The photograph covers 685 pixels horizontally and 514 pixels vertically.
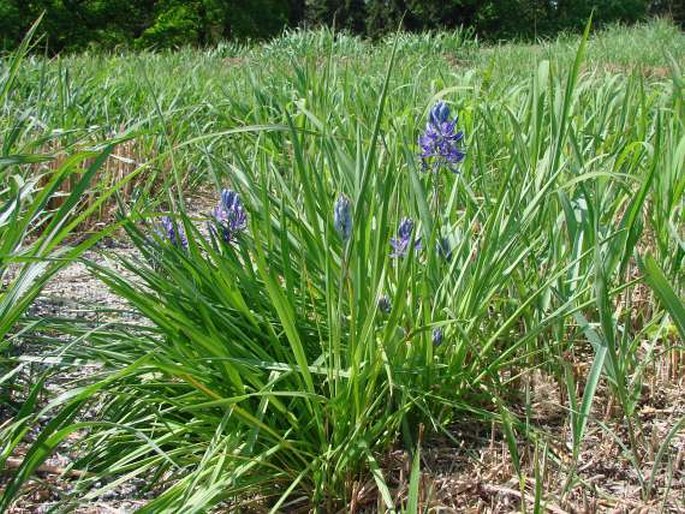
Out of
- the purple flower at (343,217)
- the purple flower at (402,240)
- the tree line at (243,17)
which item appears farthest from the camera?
the tree line at (243,17)

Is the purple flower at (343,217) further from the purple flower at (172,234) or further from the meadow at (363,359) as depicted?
the purple flower at (172,234)

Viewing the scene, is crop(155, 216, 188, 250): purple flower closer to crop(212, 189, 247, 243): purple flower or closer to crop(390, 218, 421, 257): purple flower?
crop(212, 189, 247, 243): purple flower

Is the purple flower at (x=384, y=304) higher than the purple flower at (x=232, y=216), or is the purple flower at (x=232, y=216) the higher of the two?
the purple flower at (x=232, y=216)

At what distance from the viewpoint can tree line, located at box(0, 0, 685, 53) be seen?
2269cm

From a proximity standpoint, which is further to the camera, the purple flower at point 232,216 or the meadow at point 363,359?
the purple flower at point 232,216

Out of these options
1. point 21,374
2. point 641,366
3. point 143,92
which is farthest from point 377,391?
point 143,92

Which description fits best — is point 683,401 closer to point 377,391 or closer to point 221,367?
point 377,391

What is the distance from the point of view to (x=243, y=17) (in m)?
24.5

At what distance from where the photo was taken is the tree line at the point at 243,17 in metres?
22.7

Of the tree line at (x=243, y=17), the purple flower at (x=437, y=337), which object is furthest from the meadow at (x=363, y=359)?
the tree line at (x=243, y=17)

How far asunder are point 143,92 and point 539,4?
23103mm

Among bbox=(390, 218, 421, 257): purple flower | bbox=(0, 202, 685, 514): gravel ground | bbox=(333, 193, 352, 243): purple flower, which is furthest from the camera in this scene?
bbox=(390, 218, 421, 257): purple flower

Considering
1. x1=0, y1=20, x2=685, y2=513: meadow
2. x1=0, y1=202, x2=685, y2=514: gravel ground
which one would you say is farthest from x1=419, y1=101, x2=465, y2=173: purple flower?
x1=0, y1=202, x2=685, y2=514: gravel ground

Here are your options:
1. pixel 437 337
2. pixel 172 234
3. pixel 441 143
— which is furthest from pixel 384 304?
pixel 172 234
